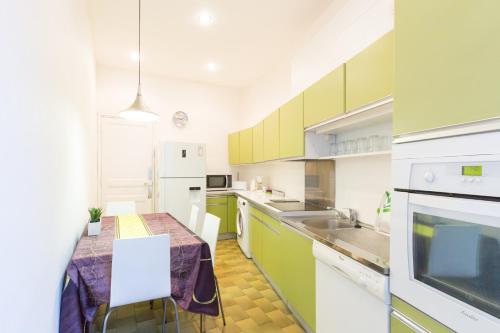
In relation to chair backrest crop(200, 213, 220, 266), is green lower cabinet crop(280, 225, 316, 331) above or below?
below

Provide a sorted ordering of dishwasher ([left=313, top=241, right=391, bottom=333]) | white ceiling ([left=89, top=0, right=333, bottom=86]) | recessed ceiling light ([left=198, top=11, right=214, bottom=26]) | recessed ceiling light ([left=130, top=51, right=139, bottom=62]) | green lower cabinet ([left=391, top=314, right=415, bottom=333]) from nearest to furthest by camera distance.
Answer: green lower cabinet ([left=391, top=314, right=415, bottom=333]) < dishwasher ([left=313, top=241, right=391, bottom=333]) < white ceiling ([left=89, top=0, right=333, bottom=86]) < recessed ceiling light ([left=198, top=11, right=214, bottom=26]) < recessed ceiling light ([left=130, top=51, right=139, bottom=62])

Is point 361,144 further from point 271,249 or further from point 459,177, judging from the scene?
point 271,249

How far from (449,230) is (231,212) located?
385 centimetres

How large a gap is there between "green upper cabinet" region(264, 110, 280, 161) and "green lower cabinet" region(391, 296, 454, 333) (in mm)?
2070

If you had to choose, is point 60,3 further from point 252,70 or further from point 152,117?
point 252,70

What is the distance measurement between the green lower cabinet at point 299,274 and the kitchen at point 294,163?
2 cm

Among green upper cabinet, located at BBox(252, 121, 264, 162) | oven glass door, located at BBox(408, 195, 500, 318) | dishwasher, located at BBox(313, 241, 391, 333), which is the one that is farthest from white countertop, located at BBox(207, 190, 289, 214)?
oven glass door, located at BBox(408, 195, 500, 318)

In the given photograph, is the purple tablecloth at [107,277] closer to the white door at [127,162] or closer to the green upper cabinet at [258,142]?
the green upper cabinet at [258,142]

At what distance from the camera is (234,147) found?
4.80 metres

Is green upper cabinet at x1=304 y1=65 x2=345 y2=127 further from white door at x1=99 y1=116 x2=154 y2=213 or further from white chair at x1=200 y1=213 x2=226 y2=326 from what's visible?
white door at x1=99 y1=116 x2=154 y2=213

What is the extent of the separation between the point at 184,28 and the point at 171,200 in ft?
8.30

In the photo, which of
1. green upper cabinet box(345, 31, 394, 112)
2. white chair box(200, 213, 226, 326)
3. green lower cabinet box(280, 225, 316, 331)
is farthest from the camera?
white chair box(200, 213, 226, 326)

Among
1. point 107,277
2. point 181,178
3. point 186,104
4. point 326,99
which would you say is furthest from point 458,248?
point 186,104

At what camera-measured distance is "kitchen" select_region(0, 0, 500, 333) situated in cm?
81
